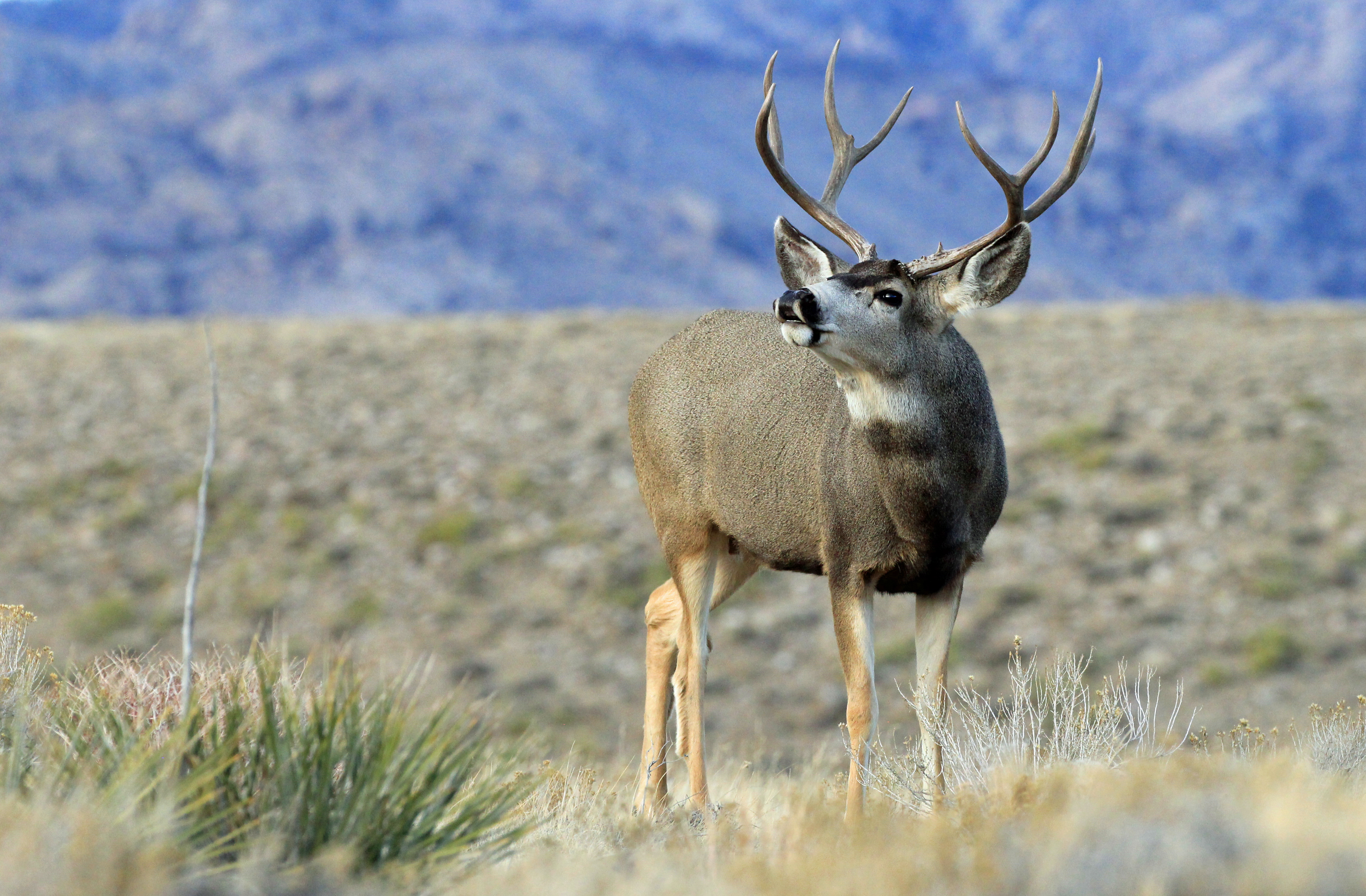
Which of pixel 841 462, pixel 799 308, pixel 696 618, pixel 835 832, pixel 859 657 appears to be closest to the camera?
pixel 835 832

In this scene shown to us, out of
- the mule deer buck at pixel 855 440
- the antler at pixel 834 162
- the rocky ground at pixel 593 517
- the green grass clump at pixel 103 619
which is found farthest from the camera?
the green grass clump at pixel 103 619

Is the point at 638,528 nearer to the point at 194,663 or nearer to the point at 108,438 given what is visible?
the point at 108,438

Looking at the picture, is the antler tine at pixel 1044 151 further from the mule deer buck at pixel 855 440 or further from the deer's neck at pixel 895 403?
the deer's neck at pixel 895 403

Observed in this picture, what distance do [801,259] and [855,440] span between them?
960 millimetres

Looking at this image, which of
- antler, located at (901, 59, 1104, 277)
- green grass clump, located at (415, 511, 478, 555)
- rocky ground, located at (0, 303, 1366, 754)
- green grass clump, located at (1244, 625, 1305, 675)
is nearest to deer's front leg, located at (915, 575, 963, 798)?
Result: antler, located at (901, 59, 1104, 277)

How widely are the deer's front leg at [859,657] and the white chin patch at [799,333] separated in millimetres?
975

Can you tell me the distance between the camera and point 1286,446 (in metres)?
21.1

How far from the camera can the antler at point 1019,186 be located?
5.69 metres

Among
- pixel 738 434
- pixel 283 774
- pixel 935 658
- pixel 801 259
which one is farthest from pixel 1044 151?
pixel 283 774

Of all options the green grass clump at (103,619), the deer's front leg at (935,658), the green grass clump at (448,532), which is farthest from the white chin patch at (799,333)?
the green grass clump at (448,532)

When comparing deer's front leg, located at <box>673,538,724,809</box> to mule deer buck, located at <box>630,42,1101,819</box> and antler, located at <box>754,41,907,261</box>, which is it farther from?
antler, located at <box>754,41,907,261</box>

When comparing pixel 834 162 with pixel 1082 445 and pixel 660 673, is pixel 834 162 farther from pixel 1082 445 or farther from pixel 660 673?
pixel 1082 445

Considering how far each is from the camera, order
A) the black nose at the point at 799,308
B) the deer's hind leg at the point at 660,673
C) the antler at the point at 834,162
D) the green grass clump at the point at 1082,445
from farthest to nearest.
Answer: the green grass clump at the point at 1082,445 < the deer's hind leg at the point at 660,673 < the antler at the point at 834,162 < the black nose at the point at 799,308

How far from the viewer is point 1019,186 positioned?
5715 millimetres
